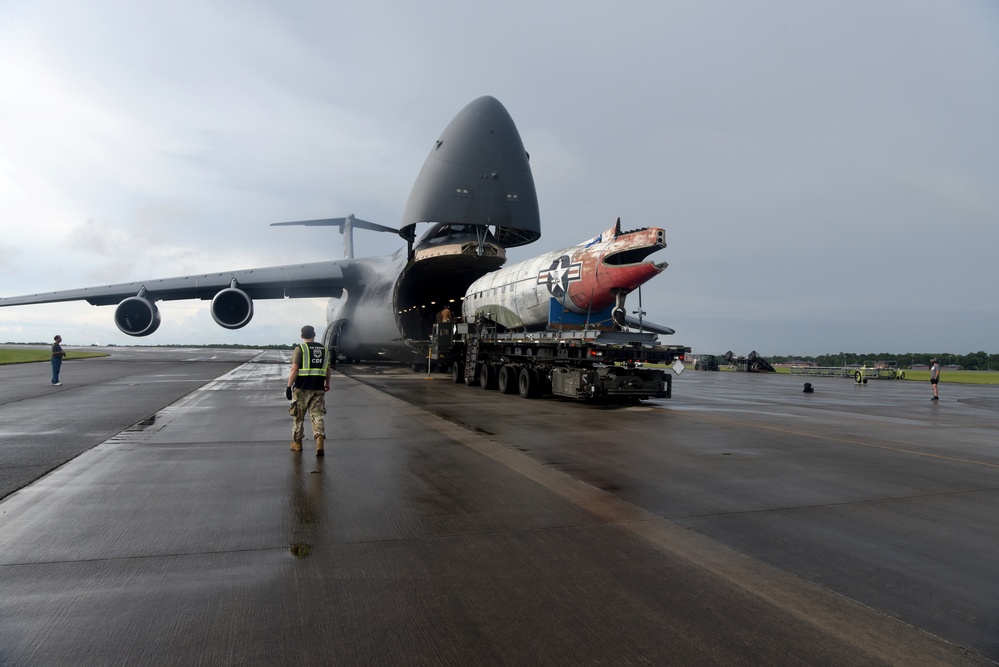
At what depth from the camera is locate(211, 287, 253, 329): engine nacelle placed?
28.4m

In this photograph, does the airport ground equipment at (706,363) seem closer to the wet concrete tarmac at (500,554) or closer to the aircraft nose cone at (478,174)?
the aircraft nose cone at (478,174)

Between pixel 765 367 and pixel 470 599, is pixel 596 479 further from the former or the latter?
pixel 765 367

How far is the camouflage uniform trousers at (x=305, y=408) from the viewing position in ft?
26.5

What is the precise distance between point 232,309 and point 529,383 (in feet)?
60.8

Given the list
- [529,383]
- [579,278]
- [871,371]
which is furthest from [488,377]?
[871,371]

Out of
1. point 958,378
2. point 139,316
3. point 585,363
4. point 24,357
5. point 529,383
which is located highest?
point 139,316

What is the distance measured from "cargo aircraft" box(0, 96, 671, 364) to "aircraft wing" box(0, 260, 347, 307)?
0.05m

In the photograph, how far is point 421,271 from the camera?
24625 mm

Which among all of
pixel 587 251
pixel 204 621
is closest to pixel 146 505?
pixel 204 621

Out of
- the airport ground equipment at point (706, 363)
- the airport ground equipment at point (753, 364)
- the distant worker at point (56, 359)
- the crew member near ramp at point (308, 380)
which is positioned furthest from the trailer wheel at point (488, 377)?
the airport ground equipment at point (706, 363)

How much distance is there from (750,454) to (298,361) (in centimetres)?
620

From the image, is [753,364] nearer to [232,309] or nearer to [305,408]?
[232,309]

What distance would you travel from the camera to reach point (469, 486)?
6262 millimetres

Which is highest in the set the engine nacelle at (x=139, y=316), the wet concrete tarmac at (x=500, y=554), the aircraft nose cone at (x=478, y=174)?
the aircraft nose cone at (x=478, y=174)
